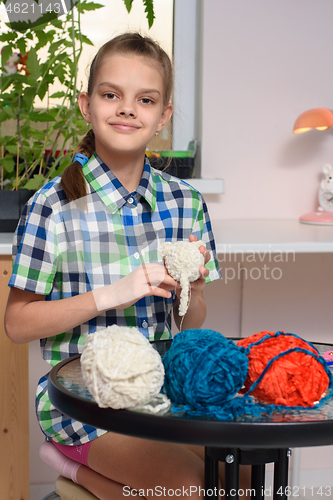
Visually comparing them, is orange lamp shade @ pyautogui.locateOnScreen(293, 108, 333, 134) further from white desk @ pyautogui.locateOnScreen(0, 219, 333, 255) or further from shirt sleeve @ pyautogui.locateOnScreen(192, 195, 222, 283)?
shirt sleeve @ pyautogui.locateOnScreen(192, 195, 222, 283)

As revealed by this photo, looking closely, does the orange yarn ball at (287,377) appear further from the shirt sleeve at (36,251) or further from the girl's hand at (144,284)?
the shirt sleeve at (36,251)

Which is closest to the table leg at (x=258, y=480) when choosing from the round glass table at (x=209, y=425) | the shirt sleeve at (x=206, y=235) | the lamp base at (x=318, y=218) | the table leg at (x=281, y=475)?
the table leg at (x=281, y=475)

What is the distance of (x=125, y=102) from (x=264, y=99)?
0.85 m

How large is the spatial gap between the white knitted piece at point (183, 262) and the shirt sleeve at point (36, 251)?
220 mm

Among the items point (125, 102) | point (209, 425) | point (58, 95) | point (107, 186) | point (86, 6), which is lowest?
point (209, 425)

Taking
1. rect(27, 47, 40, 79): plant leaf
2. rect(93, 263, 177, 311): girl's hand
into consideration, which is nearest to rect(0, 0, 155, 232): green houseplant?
rect(27, 47, 40, 79): plant leaf

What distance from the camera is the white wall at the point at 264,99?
4.75ft

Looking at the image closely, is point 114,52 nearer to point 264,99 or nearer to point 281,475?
point 281,475

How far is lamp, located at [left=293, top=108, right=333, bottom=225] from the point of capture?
4.35 feet

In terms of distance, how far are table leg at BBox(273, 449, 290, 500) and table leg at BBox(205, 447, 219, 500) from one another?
8 cm

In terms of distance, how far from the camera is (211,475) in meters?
0.63

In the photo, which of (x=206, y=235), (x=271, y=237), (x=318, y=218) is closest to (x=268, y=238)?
(x=271, y=237)

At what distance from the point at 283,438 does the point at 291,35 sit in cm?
135

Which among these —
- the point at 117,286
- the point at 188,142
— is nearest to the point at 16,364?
the point at 117,286
